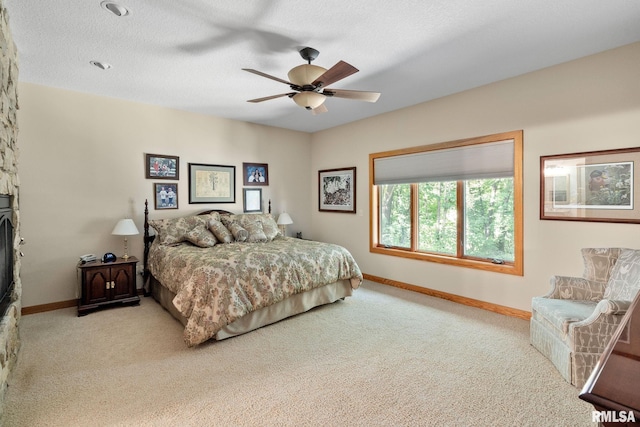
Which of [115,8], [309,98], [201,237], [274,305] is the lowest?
[274,305]

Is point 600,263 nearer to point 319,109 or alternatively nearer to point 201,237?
point 319,109

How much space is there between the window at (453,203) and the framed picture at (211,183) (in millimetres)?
2380

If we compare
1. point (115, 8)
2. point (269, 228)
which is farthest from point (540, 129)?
point (115, 8)

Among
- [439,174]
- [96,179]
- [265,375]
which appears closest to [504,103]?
[439,174]

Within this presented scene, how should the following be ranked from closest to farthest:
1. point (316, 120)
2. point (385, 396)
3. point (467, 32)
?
1. point (385, 396)
2. point (467, 32)
3. point (316, 120)

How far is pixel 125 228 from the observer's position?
12.7 feet

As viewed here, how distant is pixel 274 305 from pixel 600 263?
303 cm

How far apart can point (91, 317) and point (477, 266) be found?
4.60 metres

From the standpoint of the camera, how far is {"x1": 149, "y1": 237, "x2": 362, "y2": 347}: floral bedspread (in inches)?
109

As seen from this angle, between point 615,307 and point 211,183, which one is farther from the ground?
point 211,183

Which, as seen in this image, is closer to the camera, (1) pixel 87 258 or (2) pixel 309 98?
(2) pixel 309 98

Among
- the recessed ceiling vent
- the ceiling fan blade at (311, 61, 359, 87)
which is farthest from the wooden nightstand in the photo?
the ceiling fan blade at (311, 61, 359, 87)

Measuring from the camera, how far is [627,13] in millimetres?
2291

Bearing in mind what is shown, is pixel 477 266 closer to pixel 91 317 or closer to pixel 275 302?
pixel 275 302
